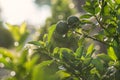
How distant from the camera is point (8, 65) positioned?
0.82 m

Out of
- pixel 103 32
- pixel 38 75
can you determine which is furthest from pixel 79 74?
pixel 38 75

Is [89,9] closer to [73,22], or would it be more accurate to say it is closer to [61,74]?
[73,22]

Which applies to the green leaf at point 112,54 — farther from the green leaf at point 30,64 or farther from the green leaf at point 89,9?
the green leaf at point 30,64

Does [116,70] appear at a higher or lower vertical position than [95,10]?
lower

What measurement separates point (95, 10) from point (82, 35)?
20cm

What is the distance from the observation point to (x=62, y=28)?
5.49ft

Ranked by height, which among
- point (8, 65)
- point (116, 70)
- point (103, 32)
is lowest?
point (8, 65)

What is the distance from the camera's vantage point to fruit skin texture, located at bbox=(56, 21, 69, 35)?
1.67 metres

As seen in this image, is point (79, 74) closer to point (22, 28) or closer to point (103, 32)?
point (103, 32)

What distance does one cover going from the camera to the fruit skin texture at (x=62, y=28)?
1667mm

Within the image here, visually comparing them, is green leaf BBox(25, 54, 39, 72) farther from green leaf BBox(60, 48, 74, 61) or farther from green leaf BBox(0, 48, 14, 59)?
green leaf BBox(60, 48, 74, 61)

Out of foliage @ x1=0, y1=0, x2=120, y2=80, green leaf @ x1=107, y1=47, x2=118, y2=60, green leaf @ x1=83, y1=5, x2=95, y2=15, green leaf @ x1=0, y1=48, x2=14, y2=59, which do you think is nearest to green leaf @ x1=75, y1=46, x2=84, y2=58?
foliage @ x1=0, y1=0, x2=120, y2=80

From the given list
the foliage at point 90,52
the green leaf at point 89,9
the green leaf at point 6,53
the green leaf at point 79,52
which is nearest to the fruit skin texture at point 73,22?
the foliage at point 90,52

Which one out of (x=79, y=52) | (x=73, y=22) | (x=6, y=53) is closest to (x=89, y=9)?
(x=73, y=22)
